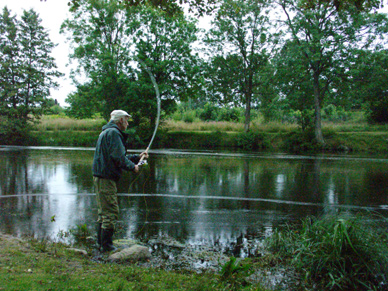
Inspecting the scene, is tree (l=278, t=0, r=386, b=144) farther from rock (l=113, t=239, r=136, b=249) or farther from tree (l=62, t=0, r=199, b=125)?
rock (l=113, t=239, r=136, b=249)

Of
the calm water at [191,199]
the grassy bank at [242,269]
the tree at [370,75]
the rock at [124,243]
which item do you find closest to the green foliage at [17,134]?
the calm water at [191,199]

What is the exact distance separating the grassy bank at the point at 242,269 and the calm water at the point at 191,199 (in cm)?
135

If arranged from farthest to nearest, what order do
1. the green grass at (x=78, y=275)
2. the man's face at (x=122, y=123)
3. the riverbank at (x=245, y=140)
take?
the riverbank at (x=245, y=140) < the man's face at (x=122, y=123) < the green grass at (x=78, y=275)

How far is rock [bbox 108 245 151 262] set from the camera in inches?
195

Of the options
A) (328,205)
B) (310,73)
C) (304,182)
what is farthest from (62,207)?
(310,73)

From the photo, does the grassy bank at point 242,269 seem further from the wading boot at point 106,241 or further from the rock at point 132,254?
the wading boot at point 106,241

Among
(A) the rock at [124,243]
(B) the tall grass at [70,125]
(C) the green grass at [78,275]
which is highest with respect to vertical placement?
(B) the tall grass at [70,125]

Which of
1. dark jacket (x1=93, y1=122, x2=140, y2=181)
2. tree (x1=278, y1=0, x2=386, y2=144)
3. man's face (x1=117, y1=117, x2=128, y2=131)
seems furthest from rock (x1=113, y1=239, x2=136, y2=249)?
tree (x1=278, y1=0, x2=386, y2=144)

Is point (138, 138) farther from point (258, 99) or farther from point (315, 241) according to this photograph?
point (315, 241)

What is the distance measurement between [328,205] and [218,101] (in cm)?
2856

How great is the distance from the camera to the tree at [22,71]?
3659cm

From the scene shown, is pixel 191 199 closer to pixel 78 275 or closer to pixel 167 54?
pixel 78 275

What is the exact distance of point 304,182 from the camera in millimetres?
13148

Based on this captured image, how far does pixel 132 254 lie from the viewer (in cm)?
504
